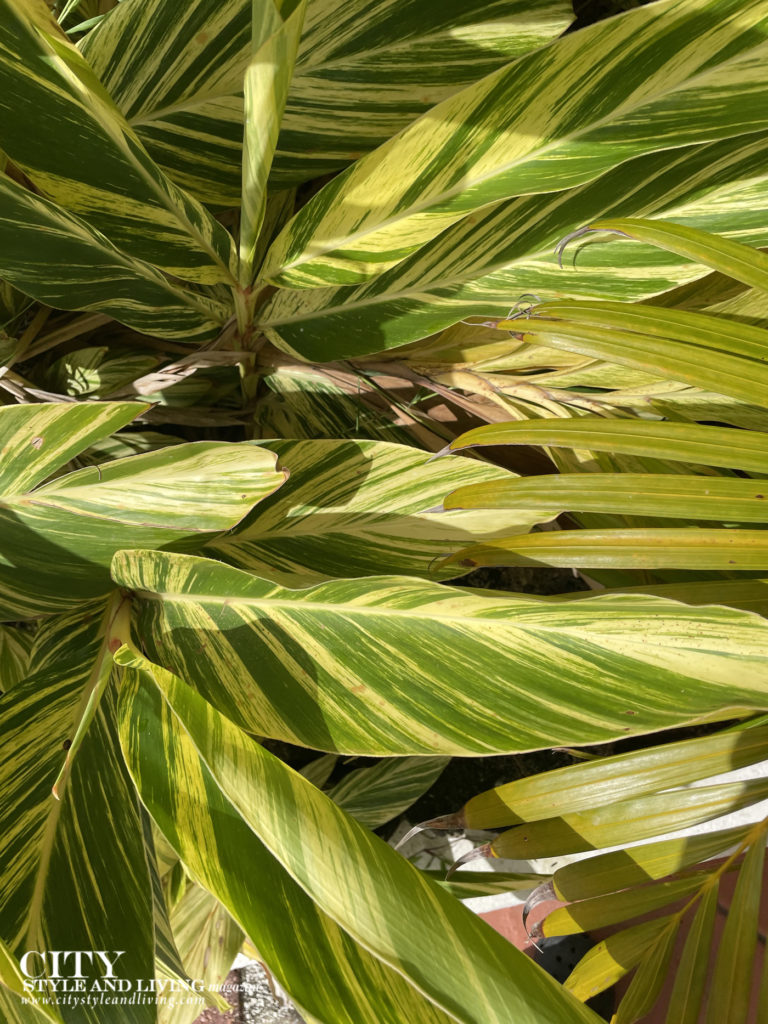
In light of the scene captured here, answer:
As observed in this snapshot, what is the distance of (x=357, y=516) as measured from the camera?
67 cm

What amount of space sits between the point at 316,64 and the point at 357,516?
415 millimetres

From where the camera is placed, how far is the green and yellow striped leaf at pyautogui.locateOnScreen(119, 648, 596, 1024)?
0.34m

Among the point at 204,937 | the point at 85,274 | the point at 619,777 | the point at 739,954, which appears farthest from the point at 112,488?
the point at 204,937

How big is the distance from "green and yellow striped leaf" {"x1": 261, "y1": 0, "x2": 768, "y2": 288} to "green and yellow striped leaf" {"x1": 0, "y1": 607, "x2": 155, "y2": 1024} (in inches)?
16.8

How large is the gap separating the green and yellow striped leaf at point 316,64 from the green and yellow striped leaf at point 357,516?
0.31 meters

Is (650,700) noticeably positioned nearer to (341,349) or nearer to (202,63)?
(341,349)

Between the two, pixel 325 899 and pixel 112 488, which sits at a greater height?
pixel 112 488

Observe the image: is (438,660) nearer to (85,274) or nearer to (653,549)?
(653,549)

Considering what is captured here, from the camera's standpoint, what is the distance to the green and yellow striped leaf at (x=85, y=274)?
551mm

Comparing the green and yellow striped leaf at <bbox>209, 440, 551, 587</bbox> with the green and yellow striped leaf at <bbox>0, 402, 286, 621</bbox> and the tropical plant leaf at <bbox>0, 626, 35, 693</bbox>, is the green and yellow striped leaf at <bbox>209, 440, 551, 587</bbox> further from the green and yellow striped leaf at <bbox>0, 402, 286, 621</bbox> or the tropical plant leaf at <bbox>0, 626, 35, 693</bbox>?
the tropical plant leaf at <bbox>0, 626, 35, 693</bbox>

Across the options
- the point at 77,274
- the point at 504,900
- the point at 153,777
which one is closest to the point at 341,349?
the point at 77,274

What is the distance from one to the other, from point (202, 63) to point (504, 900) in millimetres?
1071

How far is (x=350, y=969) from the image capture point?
0.41 metres

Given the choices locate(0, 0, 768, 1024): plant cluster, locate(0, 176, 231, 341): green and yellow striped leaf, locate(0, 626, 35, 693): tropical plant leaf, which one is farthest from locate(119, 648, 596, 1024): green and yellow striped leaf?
locate(0, 626, 35, 693): tropical plant leaf
